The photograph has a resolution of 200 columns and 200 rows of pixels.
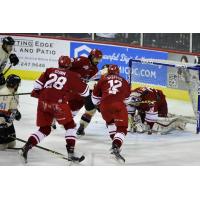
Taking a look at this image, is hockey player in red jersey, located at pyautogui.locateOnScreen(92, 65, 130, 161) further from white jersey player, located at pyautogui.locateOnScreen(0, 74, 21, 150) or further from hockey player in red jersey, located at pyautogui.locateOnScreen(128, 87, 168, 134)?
hockey player in red jersey, located at pyautogui.locateOnScreen(128, 87, 168, 134)

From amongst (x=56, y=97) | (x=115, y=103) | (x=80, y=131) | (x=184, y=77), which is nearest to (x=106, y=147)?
(x=80, y=131)

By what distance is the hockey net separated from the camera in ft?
16.8

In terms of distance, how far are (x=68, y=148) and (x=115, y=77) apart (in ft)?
A: 2.12

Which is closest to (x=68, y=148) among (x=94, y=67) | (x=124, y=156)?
(x=124, y=156)

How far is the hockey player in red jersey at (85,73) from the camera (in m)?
4.62

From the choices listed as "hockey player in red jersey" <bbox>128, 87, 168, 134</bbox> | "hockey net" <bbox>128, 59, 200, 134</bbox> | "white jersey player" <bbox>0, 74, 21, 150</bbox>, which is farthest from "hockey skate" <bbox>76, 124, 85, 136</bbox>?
"hockey net" <bbox>128, 59, 200, 134</bbox>

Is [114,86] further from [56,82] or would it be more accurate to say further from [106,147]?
Answer: [106,147]

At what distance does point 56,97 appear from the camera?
149 inches

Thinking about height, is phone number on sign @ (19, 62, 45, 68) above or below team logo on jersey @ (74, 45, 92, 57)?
below

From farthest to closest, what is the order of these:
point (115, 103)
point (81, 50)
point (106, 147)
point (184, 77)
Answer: point (81, 50) < point (184, 77) < point (106, 147) < point (115, 103)

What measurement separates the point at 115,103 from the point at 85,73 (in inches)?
30.4

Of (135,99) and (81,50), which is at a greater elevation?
(81,50)

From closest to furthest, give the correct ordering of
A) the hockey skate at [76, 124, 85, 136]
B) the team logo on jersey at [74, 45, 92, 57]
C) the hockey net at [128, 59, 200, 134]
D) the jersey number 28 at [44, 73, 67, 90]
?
the jersey number 28 at [44, 73, 67, 90] → the hockey skate at [76, 124, 85, 136] → the hockey net at [128, 59, 200, 134] → the team logo on jersey at [74, 45, 92, 57]

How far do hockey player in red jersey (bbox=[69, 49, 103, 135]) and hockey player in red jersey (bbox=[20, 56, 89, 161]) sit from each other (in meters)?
0.73
